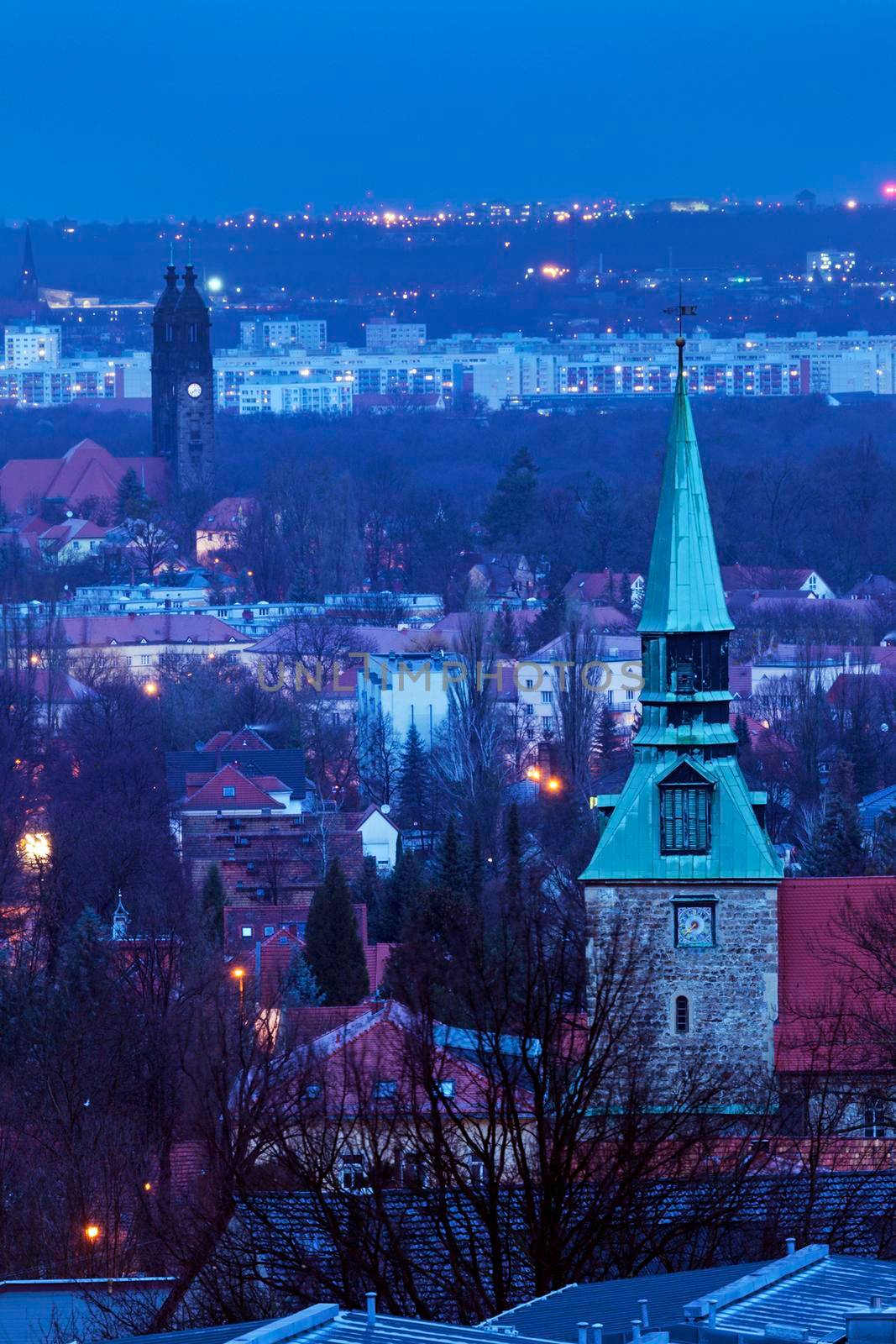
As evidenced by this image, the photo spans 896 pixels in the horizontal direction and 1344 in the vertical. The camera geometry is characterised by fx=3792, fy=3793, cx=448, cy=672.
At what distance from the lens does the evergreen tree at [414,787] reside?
56.1m

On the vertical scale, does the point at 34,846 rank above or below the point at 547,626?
below

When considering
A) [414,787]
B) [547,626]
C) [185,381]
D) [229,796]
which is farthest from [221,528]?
[229,796]

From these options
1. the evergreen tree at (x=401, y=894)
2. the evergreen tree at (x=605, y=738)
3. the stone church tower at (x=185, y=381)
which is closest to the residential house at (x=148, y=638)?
the evergreen tree at (x=605, y=738)

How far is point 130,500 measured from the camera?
125312 mm

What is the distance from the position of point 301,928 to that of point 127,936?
2853 millimetres

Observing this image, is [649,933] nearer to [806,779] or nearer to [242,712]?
[806,779]

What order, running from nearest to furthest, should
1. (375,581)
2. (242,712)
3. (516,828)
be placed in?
(516,828) < (242,712) < (375,581)

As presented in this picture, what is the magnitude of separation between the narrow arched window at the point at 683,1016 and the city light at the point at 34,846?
1889 cm

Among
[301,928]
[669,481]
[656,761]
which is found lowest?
[301,928]

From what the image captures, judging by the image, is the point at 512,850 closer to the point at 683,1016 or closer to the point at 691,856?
the point at 691,856

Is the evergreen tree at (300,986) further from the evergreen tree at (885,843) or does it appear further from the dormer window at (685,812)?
the dormer window at (685,812)

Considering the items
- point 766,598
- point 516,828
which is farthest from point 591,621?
point 516,828

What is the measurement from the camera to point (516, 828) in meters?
44.9

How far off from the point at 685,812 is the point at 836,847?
12.7 metres
